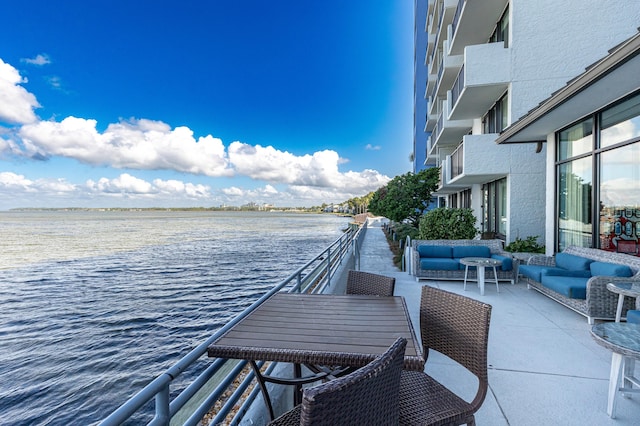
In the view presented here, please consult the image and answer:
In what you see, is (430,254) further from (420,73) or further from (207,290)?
(420,73)

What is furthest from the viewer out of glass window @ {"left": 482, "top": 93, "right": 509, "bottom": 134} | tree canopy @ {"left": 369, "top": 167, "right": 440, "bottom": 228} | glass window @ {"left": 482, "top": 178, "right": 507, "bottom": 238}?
tree canopy @ {"left": 369, "top": 167, "right": 440, "bottom": 228}

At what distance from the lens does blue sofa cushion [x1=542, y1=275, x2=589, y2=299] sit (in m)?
3.91

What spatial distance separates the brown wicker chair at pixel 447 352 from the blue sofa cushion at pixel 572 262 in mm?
4165

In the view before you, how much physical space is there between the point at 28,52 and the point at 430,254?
3130 centimetres

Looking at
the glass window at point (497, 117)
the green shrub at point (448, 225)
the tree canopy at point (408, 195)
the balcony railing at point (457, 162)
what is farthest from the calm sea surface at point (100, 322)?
the glass window at point (497, 117)

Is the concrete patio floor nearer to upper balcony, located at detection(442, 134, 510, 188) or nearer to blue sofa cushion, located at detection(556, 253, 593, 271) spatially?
blue sofa cushion, located at detection(556, 253, 593, 271)

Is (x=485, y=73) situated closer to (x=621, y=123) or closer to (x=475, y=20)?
(x=475, y=20)

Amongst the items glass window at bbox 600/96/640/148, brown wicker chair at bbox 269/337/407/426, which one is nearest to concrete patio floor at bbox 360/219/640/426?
brown wicker chair at bbox 269/337/407/426

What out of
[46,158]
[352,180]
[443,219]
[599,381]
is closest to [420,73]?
[352,180]

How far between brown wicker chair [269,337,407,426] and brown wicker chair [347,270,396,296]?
1.52 metres

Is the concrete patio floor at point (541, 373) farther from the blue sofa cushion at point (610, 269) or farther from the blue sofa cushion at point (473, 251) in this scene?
the blue sofa cushion at point (473, 251)

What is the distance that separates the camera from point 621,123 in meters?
4.54

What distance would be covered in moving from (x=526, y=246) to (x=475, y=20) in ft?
22.0

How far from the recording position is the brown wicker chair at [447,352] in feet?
4.83
